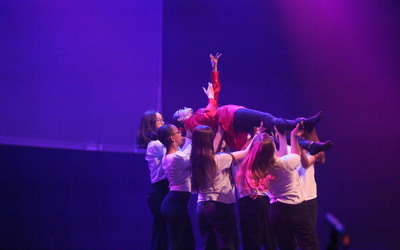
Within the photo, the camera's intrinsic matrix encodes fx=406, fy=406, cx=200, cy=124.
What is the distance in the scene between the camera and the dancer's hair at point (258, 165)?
289cm

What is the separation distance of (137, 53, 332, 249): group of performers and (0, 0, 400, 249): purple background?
4.95ft

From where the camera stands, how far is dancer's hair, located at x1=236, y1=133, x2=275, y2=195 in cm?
289

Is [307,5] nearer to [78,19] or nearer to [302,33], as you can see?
[302,33]

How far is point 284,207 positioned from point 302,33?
8.98ft

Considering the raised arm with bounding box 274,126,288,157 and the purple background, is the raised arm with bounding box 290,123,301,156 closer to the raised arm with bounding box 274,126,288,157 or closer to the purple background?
the raised arm with bounding box 274,126,288,157

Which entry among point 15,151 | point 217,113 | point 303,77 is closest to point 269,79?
point 303,77

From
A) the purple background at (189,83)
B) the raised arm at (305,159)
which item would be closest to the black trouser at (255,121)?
the raised arm at (305,159)

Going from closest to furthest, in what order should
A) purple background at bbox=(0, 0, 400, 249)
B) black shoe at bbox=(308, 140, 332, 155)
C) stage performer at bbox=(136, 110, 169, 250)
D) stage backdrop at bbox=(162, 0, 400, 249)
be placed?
1. black shoe at bbox=(308, 140, 332, 155)
2. stage performer at bbox=(136, 110, 169, 250)
3. purple background at bbox=(0, 0, 400, 249)
4. stage backdrop at bbox=(162, 0, 400, 249)

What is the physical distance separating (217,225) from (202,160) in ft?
1.62

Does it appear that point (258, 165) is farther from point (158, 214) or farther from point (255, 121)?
point (158, 214)

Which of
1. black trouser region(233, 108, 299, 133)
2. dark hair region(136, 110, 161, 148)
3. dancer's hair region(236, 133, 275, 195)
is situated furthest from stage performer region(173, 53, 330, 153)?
dark hair region(136, 110, 161, 148)

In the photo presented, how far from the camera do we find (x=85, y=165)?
434 centimetres

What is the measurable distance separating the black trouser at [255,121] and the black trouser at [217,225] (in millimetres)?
637

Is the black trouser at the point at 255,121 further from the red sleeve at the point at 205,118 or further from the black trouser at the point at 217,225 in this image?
the black trouser at the point at 217,225
